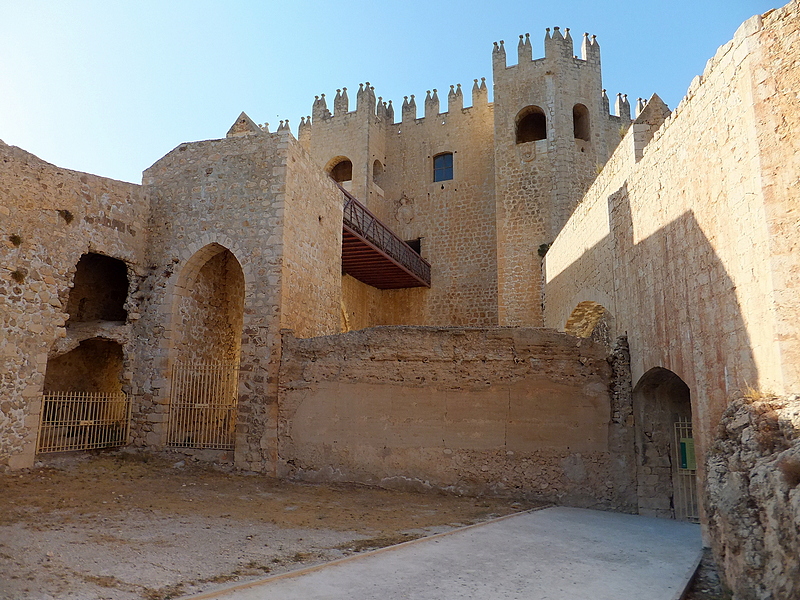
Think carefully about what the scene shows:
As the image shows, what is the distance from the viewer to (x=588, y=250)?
1023 centimetres

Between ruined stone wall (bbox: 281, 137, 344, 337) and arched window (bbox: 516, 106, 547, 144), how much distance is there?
1036 centimetres

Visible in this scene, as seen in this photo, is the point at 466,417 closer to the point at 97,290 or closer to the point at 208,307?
the point at 208,307

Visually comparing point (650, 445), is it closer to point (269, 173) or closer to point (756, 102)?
point (756, 102)

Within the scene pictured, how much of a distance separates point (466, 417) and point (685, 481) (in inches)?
115

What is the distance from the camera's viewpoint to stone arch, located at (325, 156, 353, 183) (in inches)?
868

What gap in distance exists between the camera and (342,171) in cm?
2266

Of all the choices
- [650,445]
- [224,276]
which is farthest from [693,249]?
[224,276]

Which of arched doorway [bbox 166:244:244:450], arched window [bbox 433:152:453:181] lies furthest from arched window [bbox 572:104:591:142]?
arched doorway [bbox 166:244:244:450]

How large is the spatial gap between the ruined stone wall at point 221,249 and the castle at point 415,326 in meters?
0.04

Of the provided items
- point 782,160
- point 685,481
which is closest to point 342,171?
point 685,481

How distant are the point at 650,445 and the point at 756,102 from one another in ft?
14.6

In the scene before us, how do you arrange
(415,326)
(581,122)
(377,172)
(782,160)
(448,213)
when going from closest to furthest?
(782,160) → (415,326) → (581,122) → (448,213) → (377,172)

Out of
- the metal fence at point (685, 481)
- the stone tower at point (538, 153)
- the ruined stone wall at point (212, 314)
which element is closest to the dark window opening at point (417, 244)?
the stone tower at point (538, 153)

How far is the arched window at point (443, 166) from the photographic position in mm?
21109
